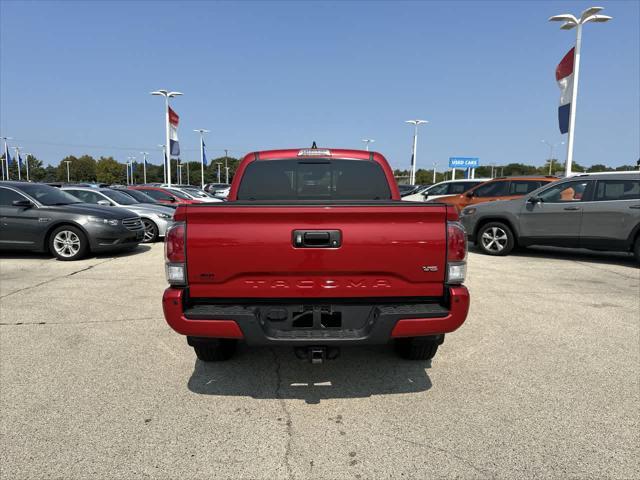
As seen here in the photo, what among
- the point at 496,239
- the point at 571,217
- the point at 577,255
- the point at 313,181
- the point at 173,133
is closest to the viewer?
the point at 313,181

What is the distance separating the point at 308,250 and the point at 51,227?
7.73 m

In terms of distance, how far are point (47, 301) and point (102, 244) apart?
3.27m

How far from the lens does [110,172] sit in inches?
4385

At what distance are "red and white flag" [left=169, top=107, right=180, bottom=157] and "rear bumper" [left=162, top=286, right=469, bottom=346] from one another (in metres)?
28.9

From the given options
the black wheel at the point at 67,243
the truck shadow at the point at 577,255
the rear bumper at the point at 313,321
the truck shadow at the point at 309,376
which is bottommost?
the truck shadow at the point at 309,376

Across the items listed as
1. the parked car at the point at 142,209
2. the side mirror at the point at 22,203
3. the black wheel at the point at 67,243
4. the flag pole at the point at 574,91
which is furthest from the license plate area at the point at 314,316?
the flag pole at the point at 574,91

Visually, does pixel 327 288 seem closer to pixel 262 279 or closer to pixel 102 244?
pixel 262 279

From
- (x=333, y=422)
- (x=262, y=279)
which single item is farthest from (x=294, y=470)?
(x=262, y=279)

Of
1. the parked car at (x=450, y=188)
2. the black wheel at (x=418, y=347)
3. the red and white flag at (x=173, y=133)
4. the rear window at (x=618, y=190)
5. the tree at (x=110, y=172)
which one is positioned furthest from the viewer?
the tree at (x=110, y=172)

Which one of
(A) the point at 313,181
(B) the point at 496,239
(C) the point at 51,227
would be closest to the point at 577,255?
(B) the point at 496,239

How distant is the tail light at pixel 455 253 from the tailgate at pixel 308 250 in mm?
44

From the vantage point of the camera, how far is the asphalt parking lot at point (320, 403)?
7.61 feet

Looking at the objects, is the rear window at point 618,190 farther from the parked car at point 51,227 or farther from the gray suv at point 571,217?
the parked car at point 51,227

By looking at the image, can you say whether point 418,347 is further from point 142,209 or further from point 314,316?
point 142,209
